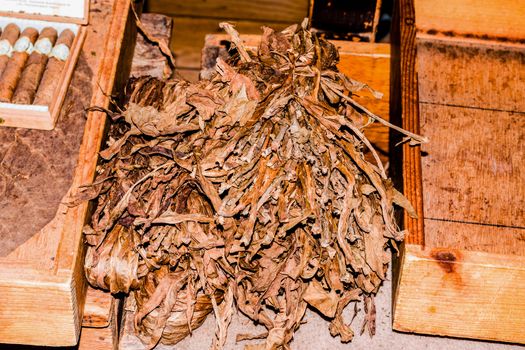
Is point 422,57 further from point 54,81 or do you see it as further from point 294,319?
point 54,81

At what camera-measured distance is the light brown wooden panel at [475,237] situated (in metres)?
2.48

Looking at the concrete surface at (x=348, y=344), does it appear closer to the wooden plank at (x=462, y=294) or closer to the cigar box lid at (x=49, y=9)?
the wooden plank at (x=462, y=294)

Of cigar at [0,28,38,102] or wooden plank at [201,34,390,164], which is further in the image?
wooden plank at [201,34,390,164]

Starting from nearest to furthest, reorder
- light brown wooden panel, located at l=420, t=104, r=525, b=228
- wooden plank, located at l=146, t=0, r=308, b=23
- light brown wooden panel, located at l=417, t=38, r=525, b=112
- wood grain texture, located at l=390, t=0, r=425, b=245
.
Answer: wood grain texture, located at l=390, t=0, r=425, b=245 < light brown wooden panel, located at l=420, t=104, r=525, b=228 < light brown wooden panel, located at l=417, t=38, r=525, b=112 < wooden plank, located at l=146, t=0, r=308, b=23

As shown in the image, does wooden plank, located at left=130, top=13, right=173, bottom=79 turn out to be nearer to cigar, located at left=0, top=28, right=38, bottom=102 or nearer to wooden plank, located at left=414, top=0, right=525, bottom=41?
cigar, located at left=0, top=28, right=38, bottom=102

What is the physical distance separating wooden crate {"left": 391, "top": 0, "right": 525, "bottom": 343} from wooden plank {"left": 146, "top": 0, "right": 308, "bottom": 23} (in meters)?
1.77

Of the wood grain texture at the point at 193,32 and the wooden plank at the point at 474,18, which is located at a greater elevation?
the wooden plank at the point at 474,18

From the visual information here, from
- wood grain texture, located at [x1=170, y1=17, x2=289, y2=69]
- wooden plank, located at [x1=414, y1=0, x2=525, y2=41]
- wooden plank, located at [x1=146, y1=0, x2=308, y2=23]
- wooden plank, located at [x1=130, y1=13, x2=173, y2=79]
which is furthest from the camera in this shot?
wood grain texture, located at [x1=170, y1=17, x2=289, y2=69]

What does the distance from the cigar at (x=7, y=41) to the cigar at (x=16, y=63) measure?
0.06 ft

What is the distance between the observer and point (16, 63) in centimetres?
288

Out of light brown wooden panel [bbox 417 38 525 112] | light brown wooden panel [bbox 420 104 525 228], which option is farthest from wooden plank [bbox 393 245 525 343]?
light brown wooden panel [bbox 417 38 525 112]

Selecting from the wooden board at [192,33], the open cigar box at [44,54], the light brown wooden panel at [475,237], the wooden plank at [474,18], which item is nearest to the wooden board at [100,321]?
the open cigar box at [44,54]

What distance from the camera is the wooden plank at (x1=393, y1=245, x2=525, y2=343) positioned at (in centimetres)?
228

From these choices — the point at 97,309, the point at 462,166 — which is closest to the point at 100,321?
the point at 97,309
